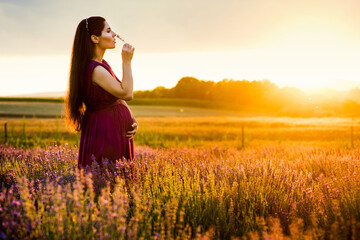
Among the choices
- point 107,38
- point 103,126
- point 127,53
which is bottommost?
point 103,126

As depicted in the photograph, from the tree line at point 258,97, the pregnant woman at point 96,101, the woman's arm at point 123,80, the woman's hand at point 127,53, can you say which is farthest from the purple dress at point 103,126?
the tree line at point 258,97

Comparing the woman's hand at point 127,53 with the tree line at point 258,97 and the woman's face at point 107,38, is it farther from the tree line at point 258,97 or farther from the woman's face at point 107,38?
the tree line at point 258,97

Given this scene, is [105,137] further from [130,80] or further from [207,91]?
[207,91]

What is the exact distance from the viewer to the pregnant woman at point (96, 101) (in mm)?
3357

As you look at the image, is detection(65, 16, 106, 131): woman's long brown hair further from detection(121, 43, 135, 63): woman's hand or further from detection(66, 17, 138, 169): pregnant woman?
detection(121, 43, 135, 63): woman's hand

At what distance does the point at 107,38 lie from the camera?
136 inches

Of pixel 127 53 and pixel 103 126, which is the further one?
pixel 103 126

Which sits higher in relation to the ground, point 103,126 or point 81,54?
point 81,54

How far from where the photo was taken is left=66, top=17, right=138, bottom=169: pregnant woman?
3.36m

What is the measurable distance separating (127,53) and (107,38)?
0.40 metres

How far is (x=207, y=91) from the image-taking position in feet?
174

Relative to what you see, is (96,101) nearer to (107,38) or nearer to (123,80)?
(123,80)

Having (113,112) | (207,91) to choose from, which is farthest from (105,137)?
(207,91)

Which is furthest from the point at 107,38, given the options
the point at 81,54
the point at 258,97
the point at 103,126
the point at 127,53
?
the point at 258,97
